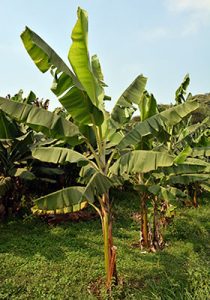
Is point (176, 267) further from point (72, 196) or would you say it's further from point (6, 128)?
point (6, 128)

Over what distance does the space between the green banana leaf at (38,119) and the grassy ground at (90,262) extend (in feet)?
8.14

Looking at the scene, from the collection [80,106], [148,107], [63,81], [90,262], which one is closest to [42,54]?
[63,81]

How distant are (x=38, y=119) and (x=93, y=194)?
1.44 m

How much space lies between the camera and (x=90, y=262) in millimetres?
5949

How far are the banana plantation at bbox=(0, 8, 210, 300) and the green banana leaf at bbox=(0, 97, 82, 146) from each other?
0.02 metres

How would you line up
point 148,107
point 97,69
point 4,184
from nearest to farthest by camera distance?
point 148,107
point 97,69
point 4,184

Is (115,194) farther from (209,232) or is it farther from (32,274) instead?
(32,274)

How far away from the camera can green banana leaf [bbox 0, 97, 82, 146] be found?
15.2 ft

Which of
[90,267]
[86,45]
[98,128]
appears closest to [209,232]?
[90,267]

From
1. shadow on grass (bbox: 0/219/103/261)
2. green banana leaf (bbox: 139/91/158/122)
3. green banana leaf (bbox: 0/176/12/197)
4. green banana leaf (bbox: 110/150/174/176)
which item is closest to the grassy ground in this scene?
shadow on grass (bbox: 0/219/103/261)

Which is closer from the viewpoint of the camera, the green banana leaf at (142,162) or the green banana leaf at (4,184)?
the green banana leaf at (142,162)

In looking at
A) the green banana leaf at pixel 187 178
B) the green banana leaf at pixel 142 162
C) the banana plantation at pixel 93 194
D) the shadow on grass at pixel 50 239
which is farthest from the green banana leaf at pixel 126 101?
the shadow on grass at pixel 50 239

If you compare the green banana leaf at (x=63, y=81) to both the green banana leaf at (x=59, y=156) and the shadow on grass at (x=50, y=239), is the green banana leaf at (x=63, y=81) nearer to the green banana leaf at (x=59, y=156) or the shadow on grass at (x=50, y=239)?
the green banana leaf at (x=59, y=156)

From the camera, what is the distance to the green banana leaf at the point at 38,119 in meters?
4.63
